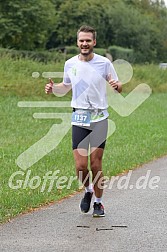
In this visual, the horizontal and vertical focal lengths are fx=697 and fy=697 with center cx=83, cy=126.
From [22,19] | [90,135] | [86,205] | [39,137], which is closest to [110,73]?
[90,135]

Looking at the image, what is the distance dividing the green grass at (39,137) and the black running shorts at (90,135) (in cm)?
112

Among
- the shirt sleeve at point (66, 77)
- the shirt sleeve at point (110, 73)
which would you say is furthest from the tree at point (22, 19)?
the shirt sleeve at point (110, 73)

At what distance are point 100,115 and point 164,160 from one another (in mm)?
6148

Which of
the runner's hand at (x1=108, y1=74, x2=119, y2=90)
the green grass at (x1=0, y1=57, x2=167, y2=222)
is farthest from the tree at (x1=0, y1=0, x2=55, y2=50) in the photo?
the runner's hand at (x1=108, y1=74, x2=119, y2=90)

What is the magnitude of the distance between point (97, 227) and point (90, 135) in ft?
3.53

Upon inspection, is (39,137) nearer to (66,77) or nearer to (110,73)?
(66,77)

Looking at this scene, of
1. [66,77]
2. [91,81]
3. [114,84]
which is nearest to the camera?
[114,84]

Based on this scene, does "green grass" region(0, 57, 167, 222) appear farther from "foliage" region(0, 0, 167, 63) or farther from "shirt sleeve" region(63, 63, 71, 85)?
"foliage" region(0, 0, 167, 63)

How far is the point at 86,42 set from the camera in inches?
304

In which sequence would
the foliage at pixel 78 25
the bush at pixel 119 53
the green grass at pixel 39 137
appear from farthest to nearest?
the bush at pixel 119 53 → the foliage at pixel 78 25 → the green grass at pixel 39 137

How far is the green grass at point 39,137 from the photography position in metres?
9.27

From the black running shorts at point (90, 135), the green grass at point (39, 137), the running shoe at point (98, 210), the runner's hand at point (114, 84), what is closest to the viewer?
the runner's hand at point (114, 84)

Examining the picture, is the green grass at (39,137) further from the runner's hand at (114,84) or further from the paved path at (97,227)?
the runner's hand at (114,84)

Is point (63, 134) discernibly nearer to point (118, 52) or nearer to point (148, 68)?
point (148, 68)
